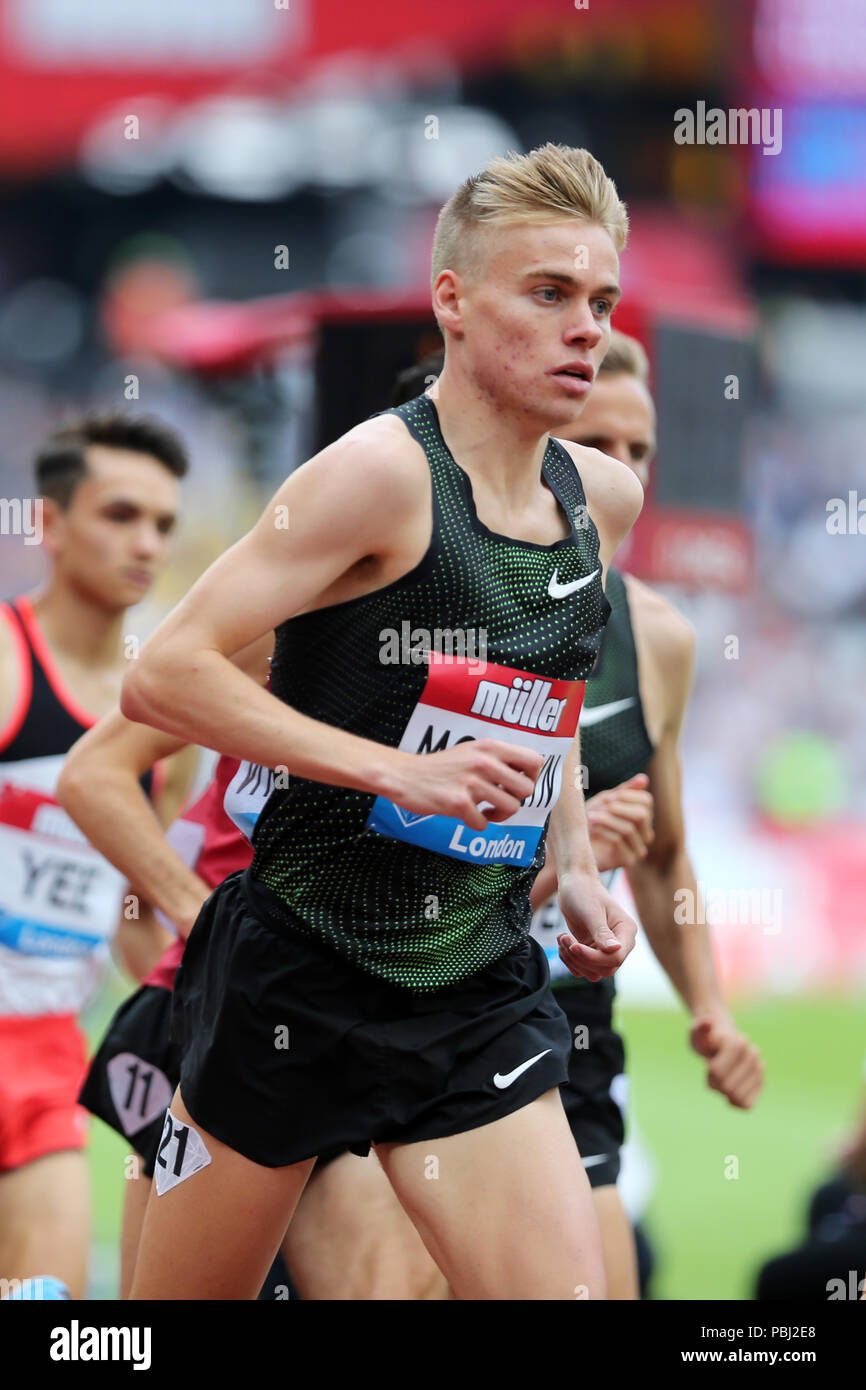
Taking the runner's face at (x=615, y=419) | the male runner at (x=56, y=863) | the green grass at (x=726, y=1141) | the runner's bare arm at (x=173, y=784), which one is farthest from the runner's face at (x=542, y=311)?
the green grass at (x=726, y=1141)

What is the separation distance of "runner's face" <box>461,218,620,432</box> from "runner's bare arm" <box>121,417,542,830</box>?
259 millimetres

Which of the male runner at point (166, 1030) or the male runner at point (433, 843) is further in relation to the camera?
the male runner at point (166, 1030)

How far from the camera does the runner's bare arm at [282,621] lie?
258cm

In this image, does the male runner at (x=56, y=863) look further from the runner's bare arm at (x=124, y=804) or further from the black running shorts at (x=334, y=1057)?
the black running shorts at (x=334, y=1057)

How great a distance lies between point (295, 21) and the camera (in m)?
20.9

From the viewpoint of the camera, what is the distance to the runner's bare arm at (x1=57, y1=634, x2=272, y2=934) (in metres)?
3.60

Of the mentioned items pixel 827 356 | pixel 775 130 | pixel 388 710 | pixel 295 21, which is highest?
pixel 295 21

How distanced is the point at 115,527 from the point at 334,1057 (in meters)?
2.62

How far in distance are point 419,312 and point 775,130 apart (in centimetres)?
1650

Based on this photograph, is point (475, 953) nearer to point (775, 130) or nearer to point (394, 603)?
point (394, 603)

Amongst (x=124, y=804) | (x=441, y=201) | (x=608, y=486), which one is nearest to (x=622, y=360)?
(x=608, y=486)

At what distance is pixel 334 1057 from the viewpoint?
2.89m

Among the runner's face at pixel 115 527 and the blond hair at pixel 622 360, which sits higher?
the blond hair at pixel 622 360

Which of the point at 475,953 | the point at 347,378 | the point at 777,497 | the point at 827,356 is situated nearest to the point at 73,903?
the point at 347,378
